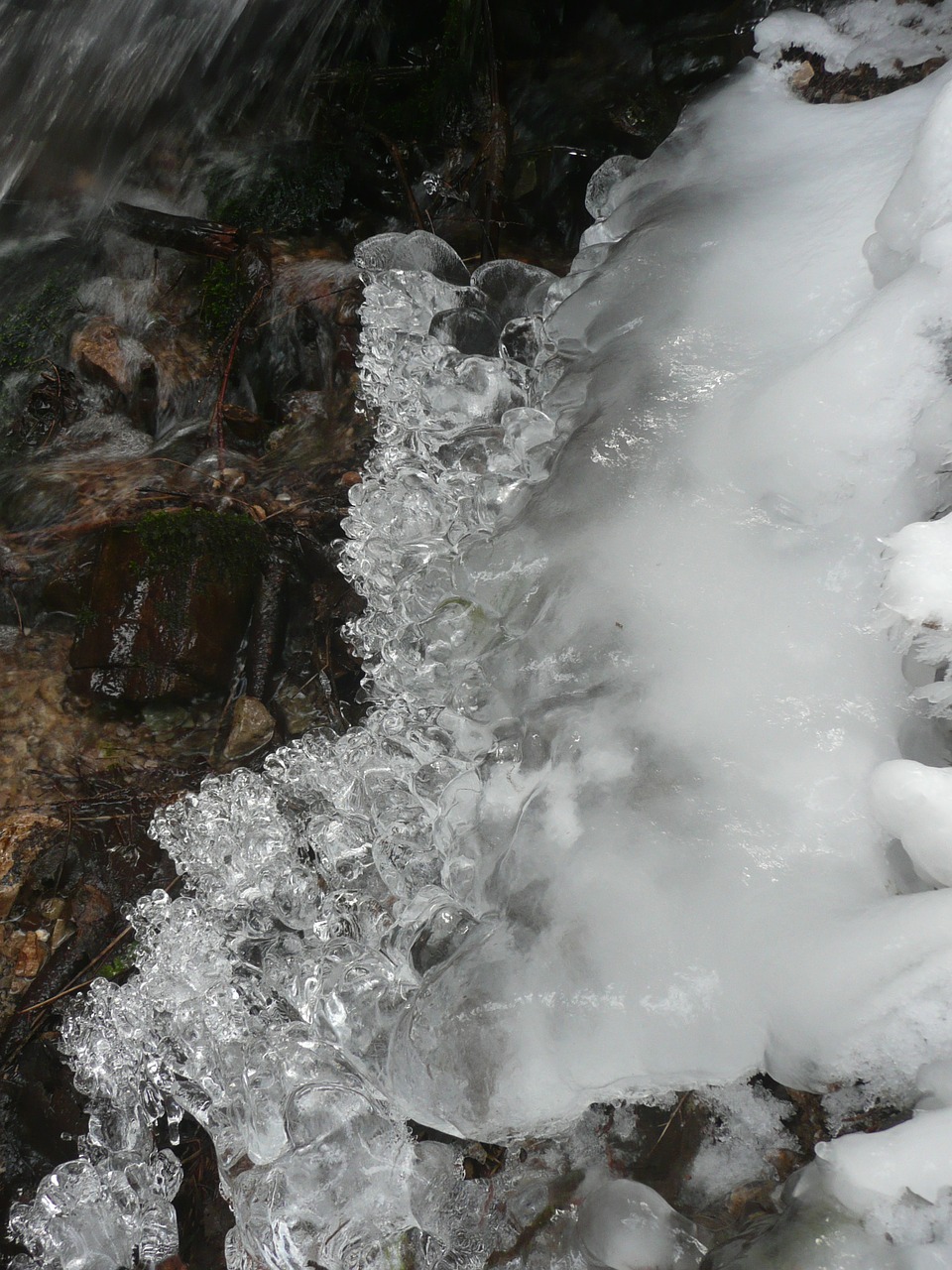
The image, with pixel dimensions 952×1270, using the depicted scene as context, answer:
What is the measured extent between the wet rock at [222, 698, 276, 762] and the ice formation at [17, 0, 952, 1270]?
0.37ft

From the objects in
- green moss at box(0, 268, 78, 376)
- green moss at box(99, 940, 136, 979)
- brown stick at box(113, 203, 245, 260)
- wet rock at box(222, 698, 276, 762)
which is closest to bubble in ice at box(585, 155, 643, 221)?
brown stick at box(113, 203, 245, 260)

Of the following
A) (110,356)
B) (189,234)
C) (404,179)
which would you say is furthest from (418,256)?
(110,356)

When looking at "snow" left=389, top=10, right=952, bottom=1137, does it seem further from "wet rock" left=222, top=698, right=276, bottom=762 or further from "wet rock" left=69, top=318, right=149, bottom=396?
"wet rock" left=69, top=318, right=149, bottom=396

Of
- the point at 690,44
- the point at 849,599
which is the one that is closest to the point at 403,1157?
the point at 849,599

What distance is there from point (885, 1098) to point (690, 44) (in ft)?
10.8

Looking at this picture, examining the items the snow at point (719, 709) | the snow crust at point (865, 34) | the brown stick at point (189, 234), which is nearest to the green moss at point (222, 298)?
the brown stick at point (189, 234)

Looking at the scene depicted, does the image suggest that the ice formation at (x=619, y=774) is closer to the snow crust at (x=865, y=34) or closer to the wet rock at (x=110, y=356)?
the snow crust at (x=865, y=34)

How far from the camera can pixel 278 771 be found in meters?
2.88

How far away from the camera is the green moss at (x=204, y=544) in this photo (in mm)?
2949

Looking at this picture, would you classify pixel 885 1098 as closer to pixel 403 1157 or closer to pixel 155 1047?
pixel 403 1157

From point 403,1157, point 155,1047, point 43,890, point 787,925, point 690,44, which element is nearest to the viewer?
point 787,925

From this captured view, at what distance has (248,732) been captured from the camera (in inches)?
115

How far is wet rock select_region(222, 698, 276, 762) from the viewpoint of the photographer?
9.61 ft

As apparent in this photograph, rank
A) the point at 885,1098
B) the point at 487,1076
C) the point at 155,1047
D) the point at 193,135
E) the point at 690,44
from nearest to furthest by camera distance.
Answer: the point at 885,1098 → the point at 487,1076 → the point at 155,1047 → the point at 690,44 → the point at 193,135
